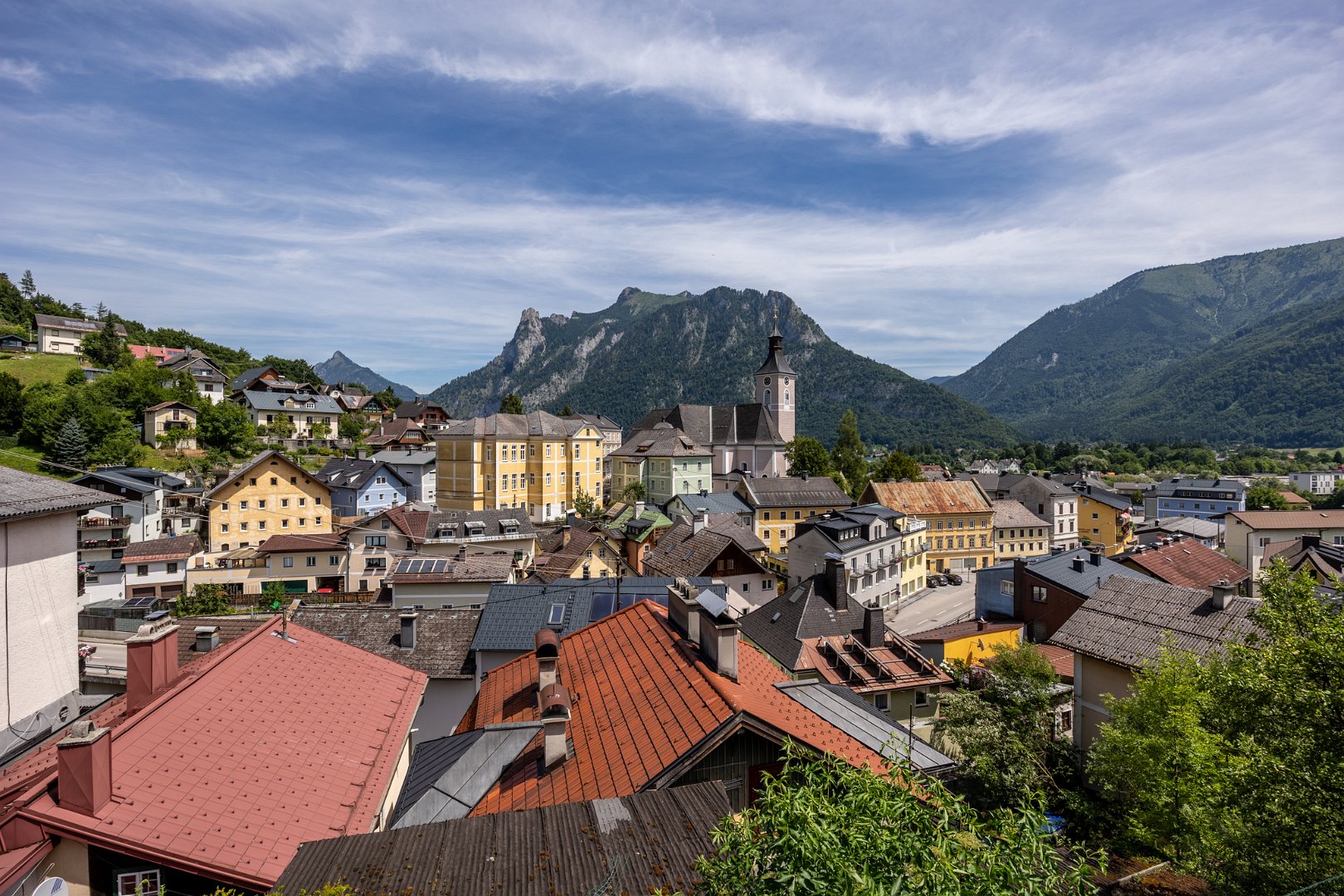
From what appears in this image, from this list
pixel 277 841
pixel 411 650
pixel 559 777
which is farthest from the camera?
pixel 411 650

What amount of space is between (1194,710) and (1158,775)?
1784mm

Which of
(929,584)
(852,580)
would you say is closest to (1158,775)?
(852,580)

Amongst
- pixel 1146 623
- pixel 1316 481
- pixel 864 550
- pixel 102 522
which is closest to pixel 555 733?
pixel 1146 623

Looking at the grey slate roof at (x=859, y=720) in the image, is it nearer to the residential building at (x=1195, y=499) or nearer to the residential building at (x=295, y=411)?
the residential building at (x=295, y=411)

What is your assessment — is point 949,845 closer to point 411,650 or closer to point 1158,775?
point 1158,775

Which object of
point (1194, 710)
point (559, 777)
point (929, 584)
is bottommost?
point (929, 584)

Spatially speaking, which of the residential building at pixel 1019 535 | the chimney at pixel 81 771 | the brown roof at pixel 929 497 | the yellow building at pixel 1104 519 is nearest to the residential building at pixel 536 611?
the chimney at pixel 81 771

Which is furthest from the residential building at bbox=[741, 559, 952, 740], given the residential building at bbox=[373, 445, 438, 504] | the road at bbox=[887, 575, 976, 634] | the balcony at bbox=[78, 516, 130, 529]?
the residential building at bbox=[373, 445, 438, 504]

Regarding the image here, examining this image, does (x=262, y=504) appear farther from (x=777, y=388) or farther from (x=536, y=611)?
(x=777, y=388)

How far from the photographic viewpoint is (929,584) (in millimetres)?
59656

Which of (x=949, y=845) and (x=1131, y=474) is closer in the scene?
(x=949, y=845)

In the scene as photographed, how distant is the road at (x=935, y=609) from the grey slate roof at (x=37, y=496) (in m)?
41.6

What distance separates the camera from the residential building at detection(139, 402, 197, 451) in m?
66.8

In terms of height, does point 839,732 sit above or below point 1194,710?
above
